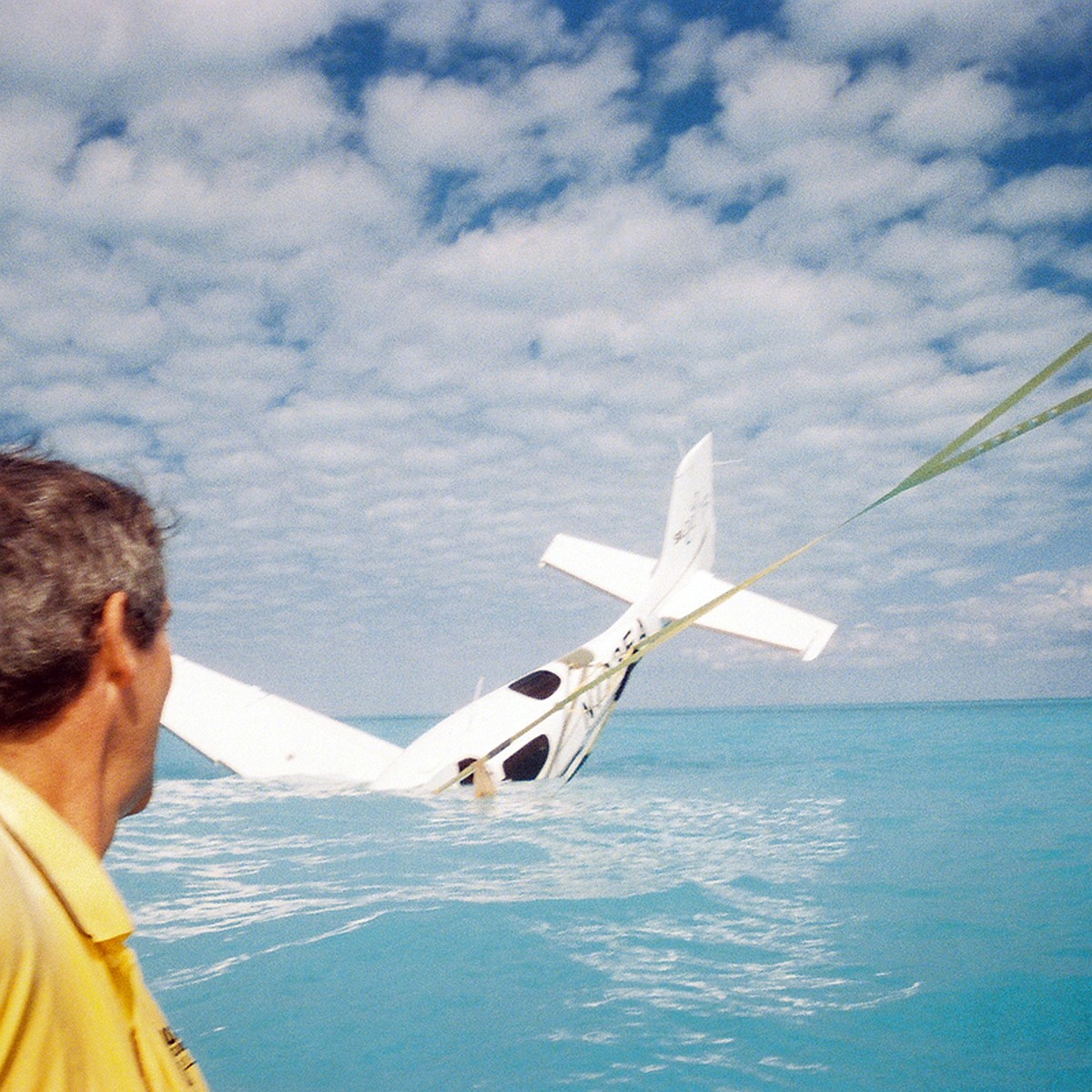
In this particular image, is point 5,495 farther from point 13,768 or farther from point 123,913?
point 123,913

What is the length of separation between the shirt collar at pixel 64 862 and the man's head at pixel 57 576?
0.17m

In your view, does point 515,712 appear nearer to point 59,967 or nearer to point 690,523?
point 690,523

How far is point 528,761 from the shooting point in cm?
1292

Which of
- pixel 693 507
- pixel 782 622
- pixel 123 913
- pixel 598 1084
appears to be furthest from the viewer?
pixel 693 507

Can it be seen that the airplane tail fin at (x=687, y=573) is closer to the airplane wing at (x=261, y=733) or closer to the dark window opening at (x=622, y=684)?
the dark window opening at (x=622, y=684)

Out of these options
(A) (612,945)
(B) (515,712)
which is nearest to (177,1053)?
(A) (612,945)

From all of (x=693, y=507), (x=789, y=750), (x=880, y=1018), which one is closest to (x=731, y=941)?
(x=880, y=1018)

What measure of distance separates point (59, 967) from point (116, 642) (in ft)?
1.41

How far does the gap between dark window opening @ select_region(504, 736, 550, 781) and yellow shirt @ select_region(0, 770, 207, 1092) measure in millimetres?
12099

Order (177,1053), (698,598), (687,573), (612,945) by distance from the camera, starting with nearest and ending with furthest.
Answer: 1. (177,1053)
2. (612,945)
3. (698,598)
4. (687,573)

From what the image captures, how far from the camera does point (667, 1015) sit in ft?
15.0

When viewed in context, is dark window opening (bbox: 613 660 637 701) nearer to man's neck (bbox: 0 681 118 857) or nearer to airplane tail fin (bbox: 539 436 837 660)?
airplane tail fin (bbox: 539 436 837 660)

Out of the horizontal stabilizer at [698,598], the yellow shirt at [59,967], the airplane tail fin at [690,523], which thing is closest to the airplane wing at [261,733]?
the horizontal stabilizer at [698,598]

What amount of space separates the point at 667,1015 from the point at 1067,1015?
2.30m
